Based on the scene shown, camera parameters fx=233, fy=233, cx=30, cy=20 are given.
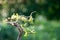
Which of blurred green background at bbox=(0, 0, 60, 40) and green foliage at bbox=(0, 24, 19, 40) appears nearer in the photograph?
green foliage at bbox=(0, 24, 19, 40)

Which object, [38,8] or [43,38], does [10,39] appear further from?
[38,8]

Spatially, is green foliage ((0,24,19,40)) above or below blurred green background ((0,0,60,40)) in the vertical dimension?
above

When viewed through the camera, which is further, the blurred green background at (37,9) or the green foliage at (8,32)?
the blurred green background at (37,9)

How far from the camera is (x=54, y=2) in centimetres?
449

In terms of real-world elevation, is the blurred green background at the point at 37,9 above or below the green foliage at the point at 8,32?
below

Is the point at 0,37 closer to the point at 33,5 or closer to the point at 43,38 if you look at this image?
the point at 43,38

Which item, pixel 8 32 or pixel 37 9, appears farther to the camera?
pixel 37 9

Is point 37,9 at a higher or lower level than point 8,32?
lower

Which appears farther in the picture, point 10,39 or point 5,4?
point 5,4

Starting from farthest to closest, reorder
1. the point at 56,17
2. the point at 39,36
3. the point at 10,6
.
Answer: the point at 56,17 → the point at 10,6 → the point at 39,36

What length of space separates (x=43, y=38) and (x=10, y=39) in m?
0.37

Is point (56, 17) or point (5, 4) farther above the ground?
point (5, 4)

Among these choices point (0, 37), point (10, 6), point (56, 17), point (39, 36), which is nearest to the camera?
point (0, 37)

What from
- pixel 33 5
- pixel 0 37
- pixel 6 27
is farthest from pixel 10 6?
pixel 0 37
